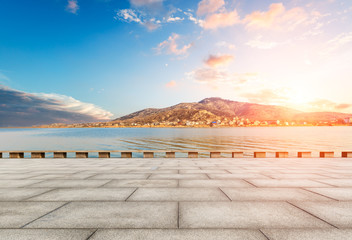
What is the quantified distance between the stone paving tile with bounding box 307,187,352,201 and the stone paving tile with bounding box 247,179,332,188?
53 cm

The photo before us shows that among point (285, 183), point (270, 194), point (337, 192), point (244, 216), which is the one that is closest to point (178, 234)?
point (244, 216)

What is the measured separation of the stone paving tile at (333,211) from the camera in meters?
4.08

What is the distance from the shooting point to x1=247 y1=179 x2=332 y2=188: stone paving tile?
273 inches

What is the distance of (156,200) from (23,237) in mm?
2952

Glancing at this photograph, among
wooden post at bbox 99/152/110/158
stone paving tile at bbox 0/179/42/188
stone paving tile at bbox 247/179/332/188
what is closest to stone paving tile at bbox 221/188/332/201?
stone paving tile at bbox 247/179/332/188

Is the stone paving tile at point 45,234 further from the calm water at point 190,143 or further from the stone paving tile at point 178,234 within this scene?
the calm water at point 190,143

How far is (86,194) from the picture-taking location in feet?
19.7

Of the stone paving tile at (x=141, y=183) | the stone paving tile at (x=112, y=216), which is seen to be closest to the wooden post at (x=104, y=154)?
the stone paving tile at (x=141, y=183)

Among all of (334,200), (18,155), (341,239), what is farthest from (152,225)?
(18,155)

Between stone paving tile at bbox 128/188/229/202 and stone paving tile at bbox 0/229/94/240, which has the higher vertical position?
stone paving tile at bbox 0/229/94/240

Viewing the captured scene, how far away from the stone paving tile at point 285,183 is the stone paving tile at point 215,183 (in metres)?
0.48

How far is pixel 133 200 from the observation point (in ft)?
17.9

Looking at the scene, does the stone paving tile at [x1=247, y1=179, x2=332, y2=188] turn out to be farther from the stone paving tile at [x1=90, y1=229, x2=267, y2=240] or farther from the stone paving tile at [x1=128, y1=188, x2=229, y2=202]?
the stone paving tile at [x1=90, y1=229, x2=267, y2=240]

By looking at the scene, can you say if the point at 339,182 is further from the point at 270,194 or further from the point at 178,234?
the point at 178,234
